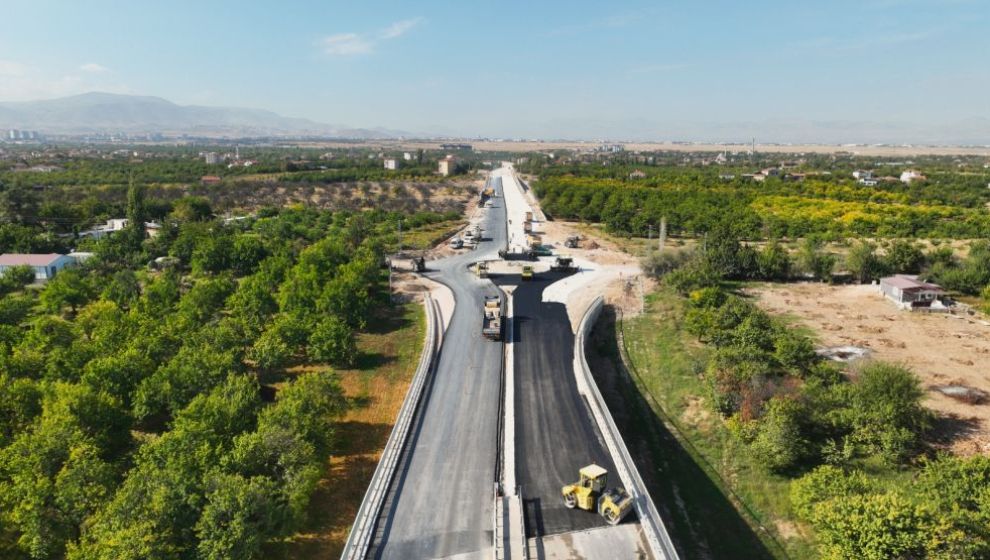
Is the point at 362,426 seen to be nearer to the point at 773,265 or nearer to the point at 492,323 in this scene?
the point at 492,323

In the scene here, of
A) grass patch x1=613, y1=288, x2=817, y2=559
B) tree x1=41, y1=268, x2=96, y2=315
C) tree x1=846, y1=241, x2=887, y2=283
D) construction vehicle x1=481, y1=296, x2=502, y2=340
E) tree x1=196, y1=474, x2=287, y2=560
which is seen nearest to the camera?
tree x1=196, y1=474, x2=287, y2=560

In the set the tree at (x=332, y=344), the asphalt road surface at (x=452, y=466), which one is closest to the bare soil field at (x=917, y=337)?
the asphalt road surface at (x=452, y=466)

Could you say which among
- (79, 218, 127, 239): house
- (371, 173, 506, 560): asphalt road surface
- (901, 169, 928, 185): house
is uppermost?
(901, 169, 928, 185): house

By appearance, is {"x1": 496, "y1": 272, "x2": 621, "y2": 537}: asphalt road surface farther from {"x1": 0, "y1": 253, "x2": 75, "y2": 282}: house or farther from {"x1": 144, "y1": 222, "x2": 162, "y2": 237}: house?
{"x1": 144, "y1": 222, "x2": 162, "y2": 237}: house

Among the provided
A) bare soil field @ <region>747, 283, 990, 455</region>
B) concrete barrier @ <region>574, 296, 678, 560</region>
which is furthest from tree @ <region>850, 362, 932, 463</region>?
concrete barrier @ <region>574, 296, 678, 560</region>

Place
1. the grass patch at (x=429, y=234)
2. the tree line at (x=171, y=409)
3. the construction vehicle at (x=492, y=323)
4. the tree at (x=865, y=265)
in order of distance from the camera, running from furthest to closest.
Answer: the grass patch at (x=429, y=234)
the tree at (x=865, y=265)
the construction vehicle at (x=492, y=323)
the tree line at (x=171, y=409)

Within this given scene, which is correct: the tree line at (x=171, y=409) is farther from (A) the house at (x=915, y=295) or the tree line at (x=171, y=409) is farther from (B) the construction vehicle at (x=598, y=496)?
(A) the house at (x=915, y=295)
